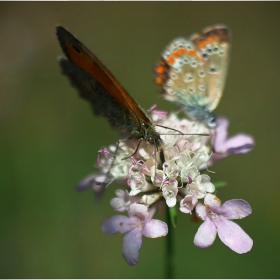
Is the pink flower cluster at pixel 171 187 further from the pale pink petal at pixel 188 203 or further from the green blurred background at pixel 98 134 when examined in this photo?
the green blurred background at pixel 98 134

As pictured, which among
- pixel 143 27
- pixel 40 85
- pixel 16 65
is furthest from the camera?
pixel 143 27

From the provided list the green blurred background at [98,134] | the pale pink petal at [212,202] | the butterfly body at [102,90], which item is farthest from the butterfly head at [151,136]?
the green blurred background at [98,134]

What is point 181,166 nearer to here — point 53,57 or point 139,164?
point 139,164

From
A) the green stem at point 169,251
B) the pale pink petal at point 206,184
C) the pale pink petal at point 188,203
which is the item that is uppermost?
the pale pink petal at point 206,184

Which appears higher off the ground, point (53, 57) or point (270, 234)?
point (53, 57)

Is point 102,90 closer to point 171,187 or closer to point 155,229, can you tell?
point 171,187

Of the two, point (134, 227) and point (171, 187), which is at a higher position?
point (171, 187)

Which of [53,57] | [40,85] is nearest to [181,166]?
[40,85]

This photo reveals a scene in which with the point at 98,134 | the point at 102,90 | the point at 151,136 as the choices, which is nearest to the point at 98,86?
the point at 102,90
